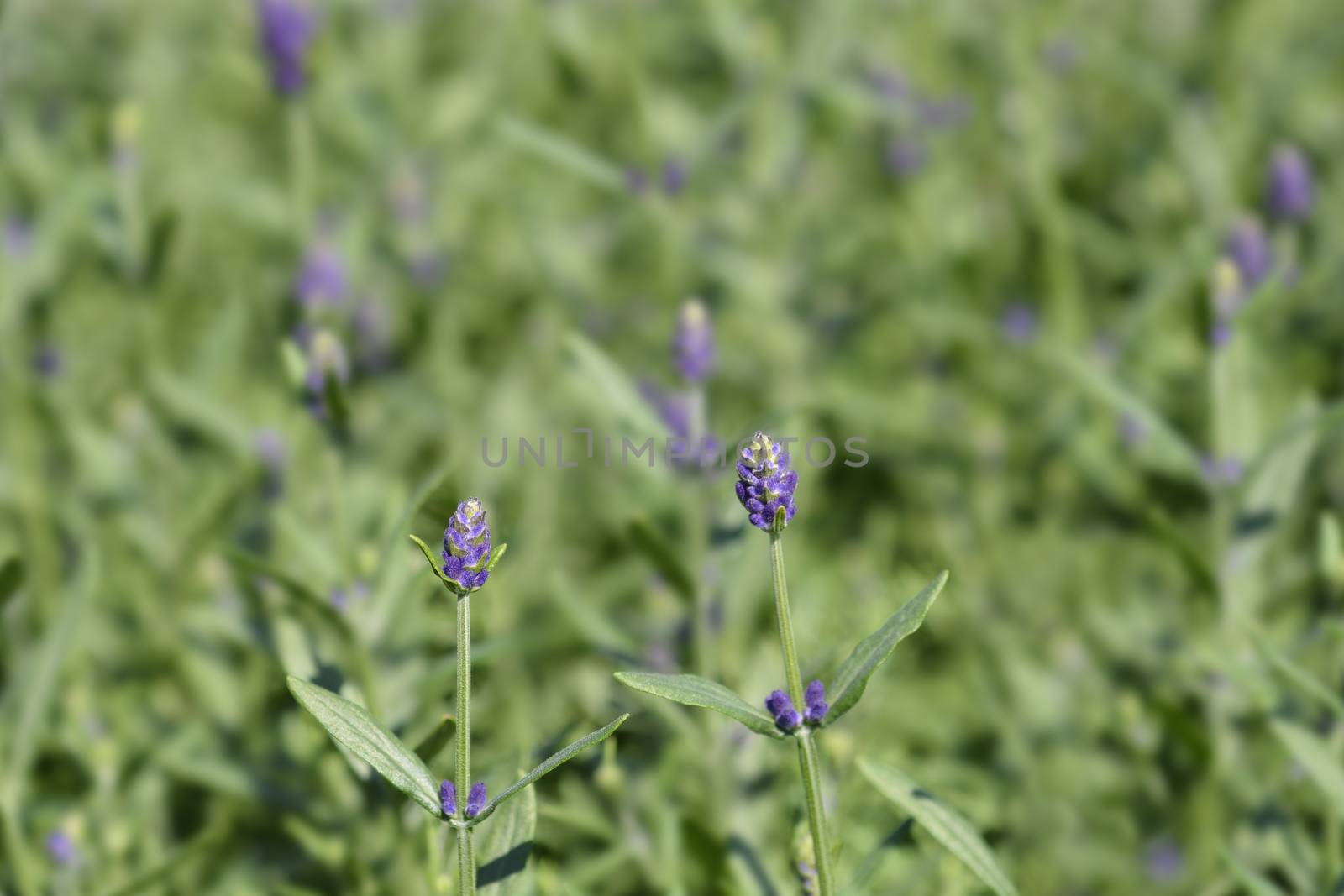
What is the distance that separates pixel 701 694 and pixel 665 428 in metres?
0.92

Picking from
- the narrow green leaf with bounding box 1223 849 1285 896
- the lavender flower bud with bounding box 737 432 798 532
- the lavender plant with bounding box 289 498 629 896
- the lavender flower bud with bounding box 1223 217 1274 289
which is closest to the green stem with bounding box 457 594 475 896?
the lavender plant with bounding box 289 498 629 896

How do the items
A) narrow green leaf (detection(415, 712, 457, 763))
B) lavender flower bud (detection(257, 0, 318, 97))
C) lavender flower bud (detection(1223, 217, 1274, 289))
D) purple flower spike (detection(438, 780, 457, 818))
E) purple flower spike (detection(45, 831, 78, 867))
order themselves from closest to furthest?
1. purple flower spike (detection(438, 780, 457, 818))
2. narrow green leaf (detection(415, 712, 457, 763))
3. purple flower spike (detection(45, 831, 78, 867))
4. lavender flower bud (detection(257, 0, 318, 97))
5. lavender flower bud (detection(1223, 217, 1274, 289))

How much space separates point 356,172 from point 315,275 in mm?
1609

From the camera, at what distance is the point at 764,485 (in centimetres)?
144

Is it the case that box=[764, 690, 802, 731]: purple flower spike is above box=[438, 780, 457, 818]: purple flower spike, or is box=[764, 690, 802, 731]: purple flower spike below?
above

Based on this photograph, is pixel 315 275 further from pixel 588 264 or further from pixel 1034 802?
pixel 1034 802

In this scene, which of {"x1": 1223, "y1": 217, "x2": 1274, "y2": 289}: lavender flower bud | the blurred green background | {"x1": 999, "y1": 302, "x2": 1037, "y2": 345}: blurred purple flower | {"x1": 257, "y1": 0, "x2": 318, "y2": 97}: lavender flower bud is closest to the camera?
the blurred green background

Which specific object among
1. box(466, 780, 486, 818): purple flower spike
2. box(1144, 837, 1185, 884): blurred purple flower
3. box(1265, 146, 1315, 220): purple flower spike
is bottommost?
box(1144, 837, 1185, 884): blurred purple flower

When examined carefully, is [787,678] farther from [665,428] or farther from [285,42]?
[285,42]

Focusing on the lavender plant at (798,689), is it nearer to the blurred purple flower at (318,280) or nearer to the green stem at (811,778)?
the green stem at (811,778)

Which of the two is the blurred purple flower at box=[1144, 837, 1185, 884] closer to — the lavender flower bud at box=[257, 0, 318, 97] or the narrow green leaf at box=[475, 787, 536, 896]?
the narrow green leaf at box=[475, 787, 536, 896]

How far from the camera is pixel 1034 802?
2561 millimetres

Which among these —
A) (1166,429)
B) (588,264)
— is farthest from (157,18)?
(1166,429)

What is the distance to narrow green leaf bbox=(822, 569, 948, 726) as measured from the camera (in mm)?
1455
